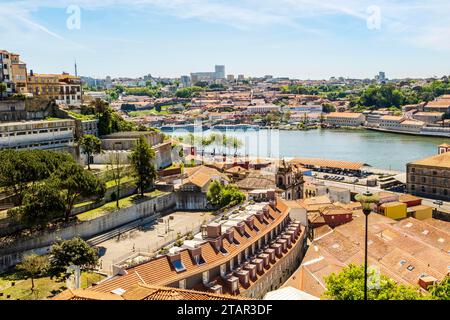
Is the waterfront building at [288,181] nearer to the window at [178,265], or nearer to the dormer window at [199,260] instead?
the dormer window at [199,260]

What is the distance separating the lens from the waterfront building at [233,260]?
5.54 metres

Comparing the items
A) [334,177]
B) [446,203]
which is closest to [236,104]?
[334,177]

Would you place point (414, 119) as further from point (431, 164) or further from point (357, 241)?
point (357, 241)

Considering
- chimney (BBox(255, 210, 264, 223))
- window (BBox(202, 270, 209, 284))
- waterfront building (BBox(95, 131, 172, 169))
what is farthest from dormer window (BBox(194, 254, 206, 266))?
waterfront building (BBox(95, 131, 172, 169))

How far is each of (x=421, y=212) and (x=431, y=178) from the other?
3.29m

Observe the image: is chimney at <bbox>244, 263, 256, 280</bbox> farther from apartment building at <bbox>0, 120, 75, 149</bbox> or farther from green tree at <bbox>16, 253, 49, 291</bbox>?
apartment building at <bbox>0, 120, 75, 149</bbox>

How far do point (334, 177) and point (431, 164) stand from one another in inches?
154

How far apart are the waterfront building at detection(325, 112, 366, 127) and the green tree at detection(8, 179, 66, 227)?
118 feet

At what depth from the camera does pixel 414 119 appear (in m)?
38.0

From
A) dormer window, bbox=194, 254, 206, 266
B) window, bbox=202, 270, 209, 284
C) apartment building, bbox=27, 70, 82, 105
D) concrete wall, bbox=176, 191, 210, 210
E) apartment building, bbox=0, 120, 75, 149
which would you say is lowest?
concrete wall, bbox=176, 191, 210, 210

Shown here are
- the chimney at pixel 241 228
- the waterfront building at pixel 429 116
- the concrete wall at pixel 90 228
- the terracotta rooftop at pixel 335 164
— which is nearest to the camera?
the chimney at pixel 241 228

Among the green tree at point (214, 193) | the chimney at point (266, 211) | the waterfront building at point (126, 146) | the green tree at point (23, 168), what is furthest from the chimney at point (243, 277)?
the waterfront building at point (126, 146)

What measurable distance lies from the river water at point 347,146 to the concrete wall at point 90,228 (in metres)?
13.6

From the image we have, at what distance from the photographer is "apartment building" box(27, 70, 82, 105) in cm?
1474
